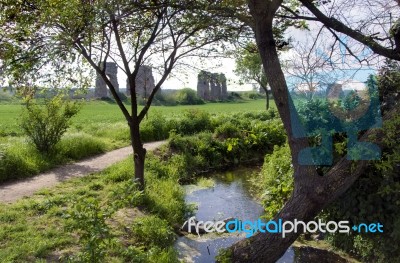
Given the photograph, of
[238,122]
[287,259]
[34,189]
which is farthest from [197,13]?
[238,122]

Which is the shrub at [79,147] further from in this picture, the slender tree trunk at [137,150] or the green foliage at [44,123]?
the slender tree trunk at [137,150]

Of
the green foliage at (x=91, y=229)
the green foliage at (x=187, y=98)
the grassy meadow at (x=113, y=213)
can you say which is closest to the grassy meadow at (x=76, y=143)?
the grassy meadow at (x=113, y=213)

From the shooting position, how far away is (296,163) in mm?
4051

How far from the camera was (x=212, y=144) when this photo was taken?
13375 millimetres

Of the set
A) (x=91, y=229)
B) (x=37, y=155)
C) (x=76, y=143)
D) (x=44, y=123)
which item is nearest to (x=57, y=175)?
(x=37, y=155)

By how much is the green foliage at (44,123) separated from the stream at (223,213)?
3840 mm

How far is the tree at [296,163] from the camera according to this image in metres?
3.88

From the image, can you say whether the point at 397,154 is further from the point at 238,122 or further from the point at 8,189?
the point at 238,122

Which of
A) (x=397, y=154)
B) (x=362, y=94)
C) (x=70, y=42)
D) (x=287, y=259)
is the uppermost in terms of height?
(x=70, y=42)

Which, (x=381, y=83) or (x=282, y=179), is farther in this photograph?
(x=282, y=179)

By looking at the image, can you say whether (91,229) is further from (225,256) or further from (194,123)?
(194,123)

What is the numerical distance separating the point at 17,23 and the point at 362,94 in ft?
15.5

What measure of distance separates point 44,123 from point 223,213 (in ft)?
17.9

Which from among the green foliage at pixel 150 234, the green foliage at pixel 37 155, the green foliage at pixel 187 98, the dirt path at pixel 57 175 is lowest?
the green foliage at pixel 150 234
